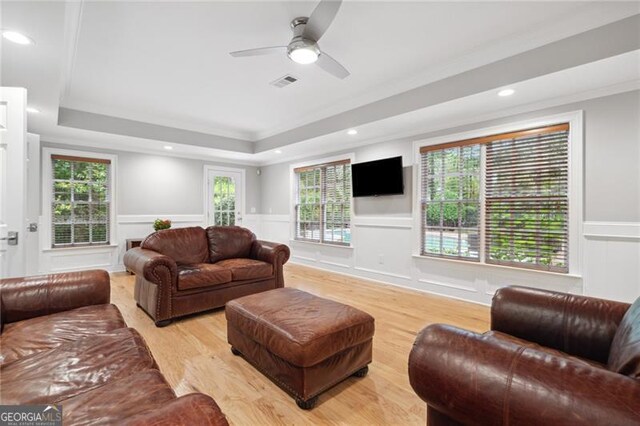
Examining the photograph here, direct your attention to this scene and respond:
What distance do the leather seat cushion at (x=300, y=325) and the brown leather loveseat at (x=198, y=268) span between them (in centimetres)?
102

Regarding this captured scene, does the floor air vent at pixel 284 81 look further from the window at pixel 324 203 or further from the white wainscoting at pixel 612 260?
the white wainscoting at pixel 612 260

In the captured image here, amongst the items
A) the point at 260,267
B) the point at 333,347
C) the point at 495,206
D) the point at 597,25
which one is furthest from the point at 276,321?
the point at 597,25

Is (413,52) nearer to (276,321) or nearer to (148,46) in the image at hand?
(148,46)

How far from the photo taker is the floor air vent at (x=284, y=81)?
3342 mm

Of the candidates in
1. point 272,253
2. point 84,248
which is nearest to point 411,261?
point 272,253

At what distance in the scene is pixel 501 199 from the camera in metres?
3.38

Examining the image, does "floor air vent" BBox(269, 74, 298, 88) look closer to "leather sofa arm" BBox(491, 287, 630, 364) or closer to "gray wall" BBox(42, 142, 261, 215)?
"leather sofa arm" BBox(491, 287, 630, 364)

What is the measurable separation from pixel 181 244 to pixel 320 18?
9.33 feet

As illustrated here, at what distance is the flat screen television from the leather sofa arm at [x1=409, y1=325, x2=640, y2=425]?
3330 millimetres

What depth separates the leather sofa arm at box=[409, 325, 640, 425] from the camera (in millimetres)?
761

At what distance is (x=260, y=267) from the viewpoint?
3582mm

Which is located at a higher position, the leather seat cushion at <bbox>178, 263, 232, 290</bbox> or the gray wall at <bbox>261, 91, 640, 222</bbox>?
the gray wall at <bbox>261, 91, 640, 222</bbox>

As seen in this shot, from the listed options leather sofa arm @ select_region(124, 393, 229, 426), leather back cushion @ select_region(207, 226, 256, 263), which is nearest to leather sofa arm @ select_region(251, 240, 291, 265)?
leather back cushion @ select_region(207, 226, 256, 263)

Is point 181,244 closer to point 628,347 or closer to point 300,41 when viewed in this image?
point 300,41
